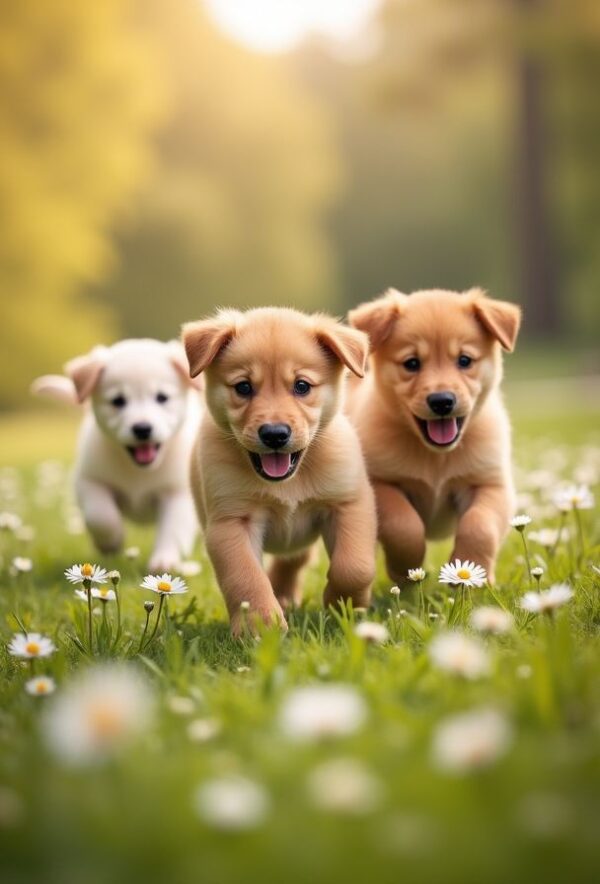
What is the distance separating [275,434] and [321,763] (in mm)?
1486

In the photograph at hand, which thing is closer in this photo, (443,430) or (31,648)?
(31,648)

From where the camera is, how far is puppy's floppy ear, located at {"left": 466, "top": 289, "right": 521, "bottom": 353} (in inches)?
143

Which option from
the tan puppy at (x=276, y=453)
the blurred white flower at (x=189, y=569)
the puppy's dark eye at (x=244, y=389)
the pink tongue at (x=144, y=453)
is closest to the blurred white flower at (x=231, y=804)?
the tan puppy at (x=276, y=453)

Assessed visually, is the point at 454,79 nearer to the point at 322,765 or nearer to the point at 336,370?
the point at 336,370

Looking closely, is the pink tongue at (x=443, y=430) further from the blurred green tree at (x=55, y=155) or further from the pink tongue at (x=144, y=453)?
the blurred green tree at (x=55, y=155)

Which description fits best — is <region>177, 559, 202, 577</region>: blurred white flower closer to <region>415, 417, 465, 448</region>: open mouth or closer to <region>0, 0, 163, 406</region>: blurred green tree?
<region>415, 417, 465, 448</region>: open mouth

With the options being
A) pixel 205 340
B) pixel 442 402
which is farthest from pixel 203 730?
pixel 442 402

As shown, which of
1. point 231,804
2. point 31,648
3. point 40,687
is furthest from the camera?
point 31,648

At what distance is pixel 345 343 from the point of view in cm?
333

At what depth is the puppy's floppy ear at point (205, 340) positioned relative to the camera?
10.7 feet

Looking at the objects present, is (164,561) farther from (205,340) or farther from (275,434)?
(275,434)

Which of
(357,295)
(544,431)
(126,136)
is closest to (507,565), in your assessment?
(544,431)

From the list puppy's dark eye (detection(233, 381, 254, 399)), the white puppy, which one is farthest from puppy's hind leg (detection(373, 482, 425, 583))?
the white puppy

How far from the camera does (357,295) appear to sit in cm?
2889
